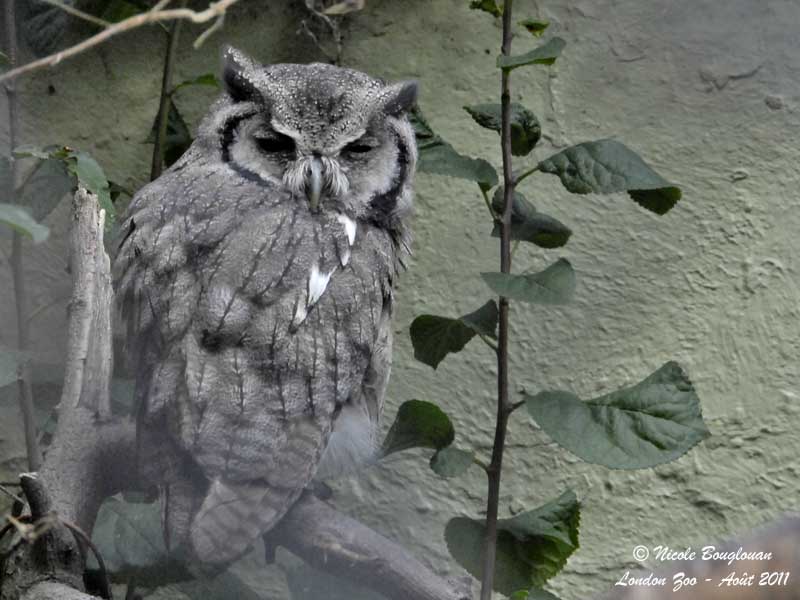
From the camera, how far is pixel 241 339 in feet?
5.40

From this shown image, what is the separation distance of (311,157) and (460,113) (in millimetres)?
714

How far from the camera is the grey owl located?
160cm

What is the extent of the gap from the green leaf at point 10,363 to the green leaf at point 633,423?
790 millimetres

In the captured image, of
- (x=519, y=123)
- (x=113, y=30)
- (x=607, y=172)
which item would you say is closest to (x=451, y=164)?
(x=519, y=123)

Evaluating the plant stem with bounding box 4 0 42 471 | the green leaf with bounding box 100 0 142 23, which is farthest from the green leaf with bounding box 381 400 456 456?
the green leaf with bounding box 100 0 142 23

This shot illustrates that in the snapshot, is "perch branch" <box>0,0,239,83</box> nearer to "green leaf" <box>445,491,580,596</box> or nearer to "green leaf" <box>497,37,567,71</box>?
"green leaf" <box>497,37,567,71</box>

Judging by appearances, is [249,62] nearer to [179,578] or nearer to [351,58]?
[351,58]

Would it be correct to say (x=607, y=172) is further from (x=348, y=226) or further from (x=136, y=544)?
(x=136, y=544)

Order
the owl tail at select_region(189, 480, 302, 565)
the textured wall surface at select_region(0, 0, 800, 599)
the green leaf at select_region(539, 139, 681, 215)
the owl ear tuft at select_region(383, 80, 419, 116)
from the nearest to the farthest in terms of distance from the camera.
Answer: the owl tail at select_region(189, 480, 302, 565)
the green leaf at select_region(539, 139, 681, 215)
the owl ear tuft at select_region(383, 80, 419, 116)
the textured wall surface at select_region(0, 0, 800, 599)

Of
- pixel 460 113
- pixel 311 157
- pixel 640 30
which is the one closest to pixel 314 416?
pixel 311 157

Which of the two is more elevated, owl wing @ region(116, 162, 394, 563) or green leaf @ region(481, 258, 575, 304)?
green leaf @ region(481, 258, 575, 304)

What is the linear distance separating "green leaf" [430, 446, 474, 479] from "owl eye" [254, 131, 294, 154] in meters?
0.58

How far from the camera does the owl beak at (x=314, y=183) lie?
1.75 meters

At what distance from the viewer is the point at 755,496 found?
7.30ft
